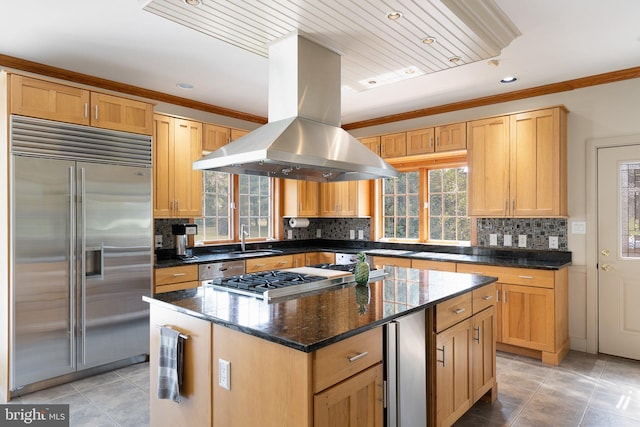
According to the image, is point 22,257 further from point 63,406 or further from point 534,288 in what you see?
point 534,288

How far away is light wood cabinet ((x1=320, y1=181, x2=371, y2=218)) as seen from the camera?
5.52 metres

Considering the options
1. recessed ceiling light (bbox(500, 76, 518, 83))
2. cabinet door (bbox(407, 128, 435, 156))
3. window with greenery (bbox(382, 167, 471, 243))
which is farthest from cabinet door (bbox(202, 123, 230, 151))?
recessed ceiling light (bbox(500, 76, 518, 83))

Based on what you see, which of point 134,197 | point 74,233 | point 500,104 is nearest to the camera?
point 74,233

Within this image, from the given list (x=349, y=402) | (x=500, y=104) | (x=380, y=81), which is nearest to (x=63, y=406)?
(x=349, y=402)

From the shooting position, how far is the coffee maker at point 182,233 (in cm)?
435

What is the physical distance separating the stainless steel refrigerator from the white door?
14.5 feet

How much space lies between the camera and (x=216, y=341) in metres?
1.84

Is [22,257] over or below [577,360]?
over

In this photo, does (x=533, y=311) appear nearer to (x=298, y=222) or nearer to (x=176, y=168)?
(x=298, y=222)

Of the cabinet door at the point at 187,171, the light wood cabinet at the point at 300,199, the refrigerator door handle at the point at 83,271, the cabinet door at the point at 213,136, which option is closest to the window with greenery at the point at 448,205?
the light wood cabinet at the point at 300,199

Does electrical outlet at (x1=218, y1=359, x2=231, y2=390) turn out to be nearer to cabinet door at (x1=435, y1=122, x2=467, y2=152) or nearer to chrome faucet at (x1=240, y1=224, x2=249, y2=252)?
chrome faucet at (x1=240, y1=224, x2=249, y2=252)

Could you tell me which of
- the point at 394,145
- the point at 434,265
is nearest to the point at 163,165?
the point at 394,145

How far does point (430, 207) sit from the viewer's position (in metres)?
5.21

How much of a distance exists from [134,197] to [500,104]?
4037 millimetres
